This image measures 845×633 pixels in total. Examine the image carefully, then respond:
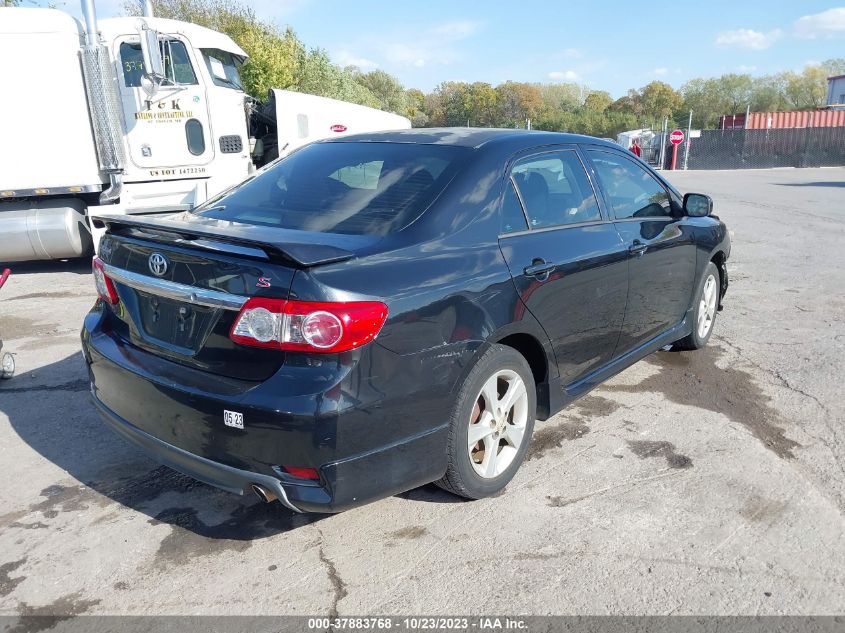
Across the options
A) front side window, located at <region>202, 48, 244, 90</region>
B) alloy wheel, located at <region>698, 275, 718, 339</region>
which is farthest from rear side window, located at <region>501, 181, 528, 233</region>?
front side window, located at <region>202, 48, 244, 90</region>

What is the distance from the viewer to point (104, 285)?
3340 millimetres

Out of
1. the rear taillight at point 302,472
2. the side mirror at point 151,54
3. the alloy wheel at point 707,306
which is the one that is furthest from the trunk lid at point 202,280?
the side mirror at point 151,54

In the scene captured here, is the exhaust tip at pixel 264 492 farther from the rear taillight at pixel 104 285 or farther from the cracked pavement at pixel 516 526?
the rear taillight at pixel 104 285

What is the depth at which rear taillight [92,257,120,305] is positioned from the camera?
3.28m

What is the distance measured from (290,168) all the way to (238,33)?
71.7ft

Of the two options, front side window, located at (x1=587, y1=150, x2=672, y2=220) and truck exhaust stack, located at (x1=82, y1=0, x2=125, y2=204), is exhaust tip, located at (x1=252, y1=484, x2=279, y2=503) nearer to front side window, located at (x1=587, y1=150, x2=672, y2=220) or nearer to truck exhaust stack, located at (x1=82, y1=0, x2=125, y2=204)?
front side window, located at (x1=587, y1=150, x2=672, y2=220)

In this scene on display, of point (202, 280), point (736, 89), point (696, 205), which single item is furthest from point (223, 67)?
point (736, 89)

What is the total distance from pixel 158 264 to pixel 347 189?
3.32 feet

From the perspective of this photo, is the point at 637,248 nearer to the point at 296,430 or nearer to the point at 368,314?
the point at 368,314

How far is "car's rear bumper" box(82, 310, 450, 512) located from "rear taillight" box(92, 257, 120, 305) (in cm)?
38

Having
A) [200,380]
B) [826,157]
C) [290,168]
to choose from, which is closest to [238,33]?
[290,168]

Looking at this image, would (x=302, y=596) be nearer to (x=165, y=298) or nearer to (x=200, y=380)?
(x=200, y=380)

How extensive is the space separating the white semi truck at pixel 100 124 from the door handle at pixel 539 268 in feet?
21.7

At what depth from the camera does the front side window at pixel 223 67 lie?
972 cm
